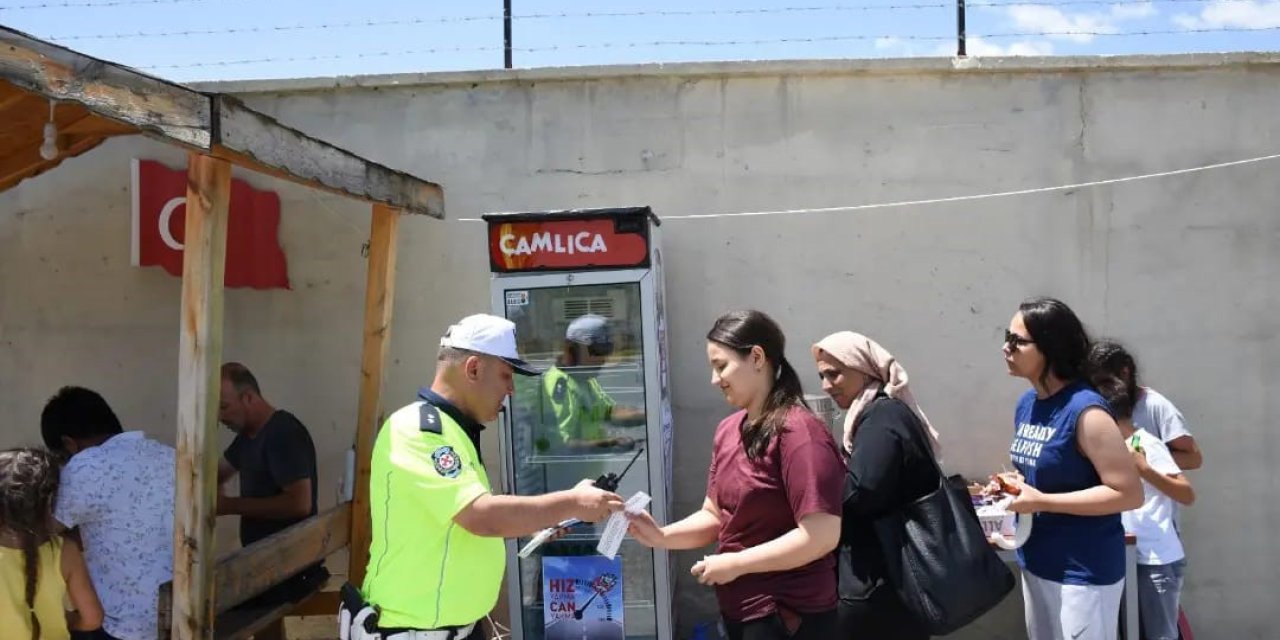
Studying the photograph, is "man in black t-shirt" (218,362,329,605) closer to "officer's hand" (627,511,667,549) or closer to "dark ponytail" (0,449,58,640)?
"dark ponytail" (0,449,58,640)

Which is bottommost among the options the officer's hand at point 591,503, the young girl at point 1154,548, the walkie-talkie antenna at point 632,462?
the young girl at point 1154,548

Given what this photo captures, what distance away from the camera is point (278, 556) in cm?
373

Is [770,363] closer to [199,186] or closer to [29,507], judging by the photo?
[199,186]

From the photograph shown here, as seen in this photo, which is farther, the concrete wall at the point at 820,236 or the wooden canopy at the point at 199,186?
the concrete wall at the point at 820,236

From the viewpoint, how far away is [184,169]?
524 centimetres

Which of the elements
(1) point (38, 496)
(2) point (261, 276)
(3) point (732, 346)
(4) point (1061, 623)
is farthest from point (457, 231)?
(4) point (1061, 623)

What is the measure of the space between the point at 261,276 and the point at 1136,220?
14.5 ft

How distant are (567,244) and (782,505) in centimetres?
208

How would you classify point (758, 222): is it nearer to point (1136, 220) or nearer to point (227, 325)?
point (1136, 220)

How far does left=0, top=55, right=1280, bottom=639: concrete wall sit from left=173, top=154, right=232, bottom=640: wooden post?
216 centimetres

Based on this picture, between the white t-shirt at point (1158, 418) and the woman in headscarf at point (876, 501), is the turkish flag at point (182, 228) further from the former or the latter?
the white t-shirt at point (1158, 418)

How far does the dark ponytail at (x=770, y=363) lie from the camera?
2.64 meters

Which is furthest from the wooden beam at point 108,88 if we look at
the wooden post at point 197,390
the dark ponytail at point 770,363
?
the dark ponytail at point 770,363

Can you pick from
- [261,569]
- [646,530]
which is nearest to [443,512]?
[646,530]
